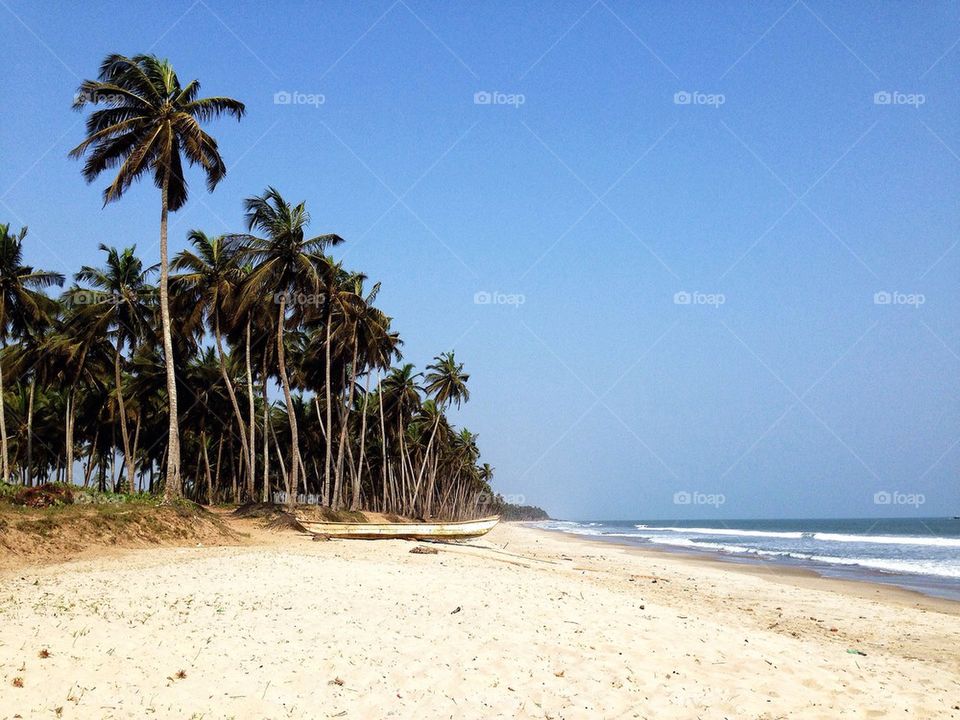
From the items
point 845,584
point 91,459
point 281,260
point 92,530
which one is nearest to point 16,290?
point 281,260

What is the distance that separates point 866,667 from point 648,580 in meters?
12.0

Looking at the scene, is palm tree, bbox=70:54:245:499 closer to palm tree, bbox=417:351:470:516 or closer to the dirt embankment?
the dirt embankment

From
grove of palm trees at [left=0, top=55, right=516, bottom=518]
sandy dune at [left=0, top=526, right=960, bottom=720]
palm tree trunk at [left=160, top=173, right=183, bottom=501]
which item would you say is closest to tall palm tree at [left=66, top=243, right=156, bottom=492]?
grove of palm trees at [left=0, top=55, right=516, bottom=518]

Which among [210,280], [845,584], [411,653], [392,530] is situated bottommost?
[845,584]

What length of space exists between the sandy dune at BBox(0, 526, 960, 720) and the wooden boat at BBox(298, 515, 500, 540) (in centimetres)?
1019

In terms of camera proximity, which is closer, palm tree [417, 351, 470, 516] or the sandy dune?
the sandy dune

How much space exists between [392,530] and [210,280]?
20.4 metres

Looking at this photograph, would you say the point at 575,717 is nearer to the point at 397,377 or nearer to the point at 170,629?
the point at 170,629

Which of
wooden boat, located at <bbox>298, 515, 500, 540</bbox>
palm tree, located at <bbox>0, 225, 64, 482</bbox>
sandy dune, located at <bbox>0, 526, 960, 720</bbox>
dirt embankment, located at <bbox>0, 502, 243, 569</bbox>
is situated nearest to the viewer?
sandy dune, located at <bbox>0, 526, 960, 720</bbox>

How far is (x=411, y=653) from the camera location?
801cm

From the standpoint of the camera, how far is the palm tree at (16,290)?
3366 centimetres

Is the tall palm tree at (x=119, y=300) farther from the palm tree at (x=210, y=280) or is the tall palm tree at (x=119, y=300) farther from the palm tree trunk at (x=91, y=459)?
the palm tree trunk at (x=91, y=459)

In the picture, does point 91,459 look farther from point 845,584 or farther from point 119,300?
point 845,584

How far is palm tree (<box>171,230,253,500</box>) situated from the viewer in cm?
A: 3609
